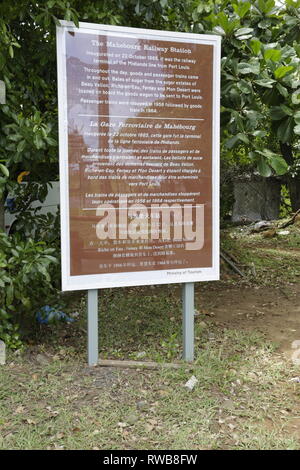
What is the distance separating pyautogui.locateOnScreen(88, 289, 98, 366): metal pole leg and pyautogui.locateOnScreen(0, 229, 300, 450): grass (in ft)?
0.32

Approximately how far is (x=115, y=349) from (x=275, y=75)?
2.70 m

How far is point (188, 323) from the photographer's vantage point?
13.4 feet

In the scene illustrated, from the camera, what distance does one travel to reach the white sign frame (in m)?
3.65

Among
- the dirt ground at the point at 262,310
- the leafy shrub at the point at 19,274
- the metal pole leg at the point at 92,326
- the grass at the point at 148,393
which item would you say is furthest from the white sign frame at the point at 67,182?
the dirt ground at the point at 262,310

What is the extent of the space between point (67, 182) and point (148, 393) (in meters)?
1.61

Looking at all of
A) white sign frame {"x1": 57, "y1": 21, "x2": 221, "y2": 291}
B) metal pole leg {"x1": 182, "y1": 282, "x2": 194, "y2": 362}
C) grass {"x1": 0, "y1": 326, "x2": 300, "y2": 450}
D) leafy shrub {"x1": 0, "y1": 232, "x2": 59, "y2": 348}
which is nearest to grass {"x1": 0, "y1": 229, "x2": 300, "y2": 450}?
grass {"x1": 0, "y1": 326, "x2": 300, "y2": 450}

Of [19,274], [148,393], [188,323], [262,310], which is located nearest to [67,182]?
[19,274]

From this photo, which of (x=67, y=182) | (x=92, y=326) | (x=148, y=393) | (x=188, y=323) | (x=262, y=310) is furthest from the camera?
(x=262, y=310)

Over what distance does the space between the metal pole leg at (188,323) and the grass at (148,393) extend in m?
0.12

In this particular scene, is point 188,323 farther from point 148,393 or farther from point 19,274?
point 19,274

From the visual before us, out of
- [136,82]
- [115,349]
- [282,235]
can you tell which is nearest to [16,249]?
[115,349]

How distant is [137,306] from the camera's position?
571 cm

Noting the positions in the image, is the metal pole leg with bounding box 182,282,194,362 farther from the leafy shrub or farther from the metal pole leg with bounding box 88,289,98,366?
the leafy shrub

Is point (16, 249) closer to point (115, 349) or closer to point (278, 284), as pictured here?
point (115, 349)
